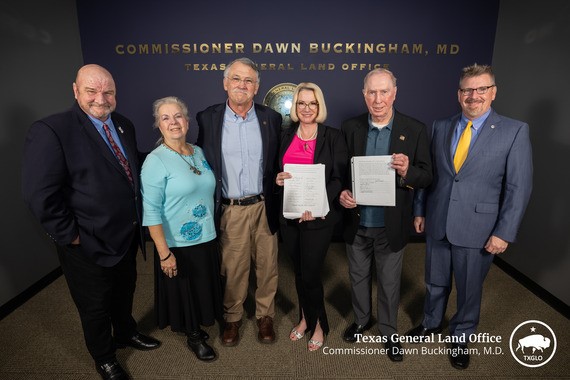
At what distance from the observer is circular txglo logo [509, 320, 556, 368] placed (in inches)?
93.8

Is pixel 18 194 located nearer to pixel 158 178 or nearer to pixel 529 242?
pixel 158 178

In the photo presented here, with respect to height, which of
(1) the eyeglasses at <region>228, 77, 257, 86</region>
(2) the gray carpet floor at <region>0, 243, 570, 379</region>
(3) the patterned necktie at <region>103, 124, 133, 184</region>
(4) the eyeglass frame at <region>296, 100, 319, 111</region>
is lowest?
(2) the gray carpet floor at <region>0, 243, 570, 379</region>

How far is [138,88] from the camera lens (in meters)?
3.99

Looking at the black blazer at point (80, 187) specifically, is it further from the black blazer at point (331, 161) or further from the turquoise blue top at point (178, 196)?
the black blazer at point (331, 161)

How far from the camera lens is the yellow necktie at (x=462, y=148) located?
7.01 feet

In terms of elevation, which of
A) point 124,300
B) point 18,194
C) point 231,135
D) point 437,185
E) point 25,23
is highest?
point 25,23

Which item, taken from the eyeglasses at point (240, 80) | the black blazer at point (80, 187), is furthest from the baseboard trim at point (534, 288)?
the black blazer at point (80, 187)

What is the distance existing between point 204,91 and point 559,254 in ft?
13.2

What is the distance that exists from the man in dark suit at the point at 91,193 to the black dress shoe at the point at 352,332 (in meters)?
1.61

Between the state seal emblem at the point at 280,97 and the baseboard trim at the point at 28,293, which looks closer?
the baseboard trim at the point at 28,293

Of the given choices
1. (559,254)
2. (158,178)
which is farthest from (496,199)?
(158,178)

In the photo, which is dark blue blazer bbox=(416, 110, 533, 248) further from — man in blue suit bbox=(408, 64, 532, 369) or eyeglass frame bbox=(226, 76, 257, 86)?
eyeglass frame bbox=(226, 76, 257, 86)

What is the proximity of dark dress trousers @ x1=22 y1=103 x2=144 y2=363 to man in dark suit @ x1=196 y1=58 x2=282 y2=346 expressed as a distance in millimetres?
543

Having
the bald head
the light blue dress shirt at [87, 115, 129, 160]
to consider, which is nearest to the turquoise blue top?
the light blue dress shirt at [87, 115, 129, 160]
